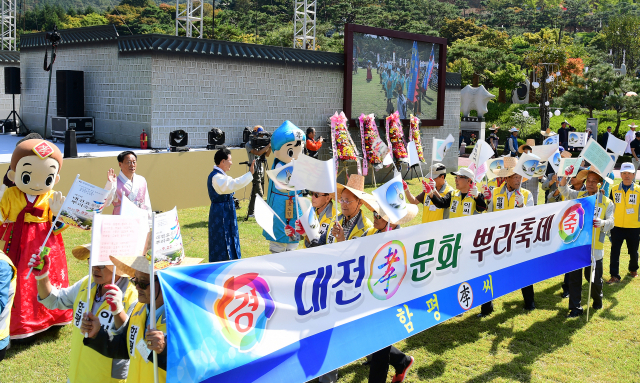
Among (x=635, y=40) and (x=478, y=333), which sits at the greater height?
(x=635, y=40)

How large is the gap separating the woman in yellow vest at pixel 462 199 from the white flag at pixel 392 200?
2079 mm

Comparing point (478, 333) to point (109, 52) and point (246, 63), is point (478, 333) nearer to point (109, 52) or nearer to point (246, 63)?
point (246, 63)

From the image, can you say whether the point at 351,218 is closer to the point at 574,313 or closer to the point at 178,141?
the point at 574,313

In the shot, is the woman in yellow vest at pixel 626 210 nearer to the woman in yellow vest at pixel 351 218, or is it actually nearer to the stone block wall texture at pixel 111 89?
the woman in yellow vest at pixel 351 218

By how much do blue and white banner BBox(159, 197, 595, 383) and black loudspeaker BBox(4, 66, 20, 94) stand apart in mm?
15732

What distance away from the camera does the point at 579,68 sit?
136ft

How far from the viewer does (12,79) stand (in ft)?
53.7

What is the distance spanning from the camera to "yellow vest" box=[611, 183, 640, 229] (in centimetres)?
709

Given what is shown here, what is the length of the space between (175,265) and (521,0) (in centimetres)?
12871

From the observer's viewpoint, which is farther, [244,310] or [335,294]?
[335,294]

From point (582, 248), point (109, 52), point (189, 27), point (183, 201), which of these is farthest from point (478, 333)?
point (189, 27)

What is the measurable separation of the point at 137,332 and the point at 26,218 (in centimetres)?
277

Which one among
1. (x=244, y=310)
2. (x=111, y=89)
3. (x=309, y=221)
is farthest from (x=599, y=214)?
(x=111, y=89)

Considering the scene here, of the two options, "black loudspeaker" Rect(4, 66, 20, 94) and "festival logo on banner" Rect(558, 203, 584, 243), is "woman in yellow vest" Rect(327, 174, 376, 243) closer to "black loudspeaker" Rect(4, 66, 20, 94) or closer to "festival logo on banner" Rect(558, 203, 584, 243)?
"festival logo on banner" Rect(558, 203, 584, 243)
